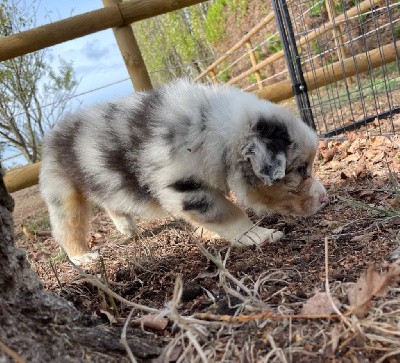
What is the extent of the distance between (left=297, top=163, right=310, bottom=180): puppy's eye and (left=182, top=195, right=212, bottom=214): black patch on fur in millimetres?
599

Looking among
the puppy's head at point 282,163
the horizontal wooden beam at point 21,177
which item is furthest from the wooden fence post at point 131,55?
the puppy's head at point 282,163

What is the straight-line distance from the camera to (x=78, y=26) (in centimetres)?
447

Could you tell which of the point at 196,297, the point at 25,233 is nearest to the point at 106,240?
the point at 25,233

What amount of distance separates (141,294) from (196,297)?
0.37m

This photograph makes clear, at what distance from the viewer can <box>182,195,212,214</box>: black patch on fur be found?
2898 millimetres

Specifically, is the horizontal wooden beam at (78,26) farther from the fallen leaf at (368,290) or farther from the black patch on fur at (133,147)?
the fallen leaf at (368,290)

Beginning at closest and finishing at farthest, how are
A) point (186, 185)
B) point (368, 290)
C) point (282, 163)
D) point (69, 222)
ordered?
point (368, 290) → point (282, 163) → point (186, 185) → point (69, 222)

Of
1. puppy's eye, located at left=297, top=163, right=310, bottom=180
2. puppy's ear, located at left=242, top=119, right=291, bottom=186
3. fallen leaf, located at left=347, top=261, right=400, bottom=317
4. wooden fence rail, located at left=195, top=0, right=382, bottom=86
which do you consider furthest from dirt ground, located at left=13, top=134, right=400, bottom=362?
wooden fence rail, located at left=195, top=0, right=382, bottom=86

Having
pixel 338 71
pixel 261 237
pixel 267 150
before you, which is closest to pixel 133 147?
pixel 267 150

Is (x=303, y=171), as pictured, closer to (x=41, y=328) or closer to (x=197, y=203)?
(x=197, y=203)

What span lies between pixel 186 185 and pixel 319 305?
163 cm

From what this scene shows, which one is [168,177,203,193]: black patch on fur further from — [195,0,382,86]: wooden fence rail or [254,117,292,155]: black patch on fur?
[195,0,382,86]: wooden fence rail

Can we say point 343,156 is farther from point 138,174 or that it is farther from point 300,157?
point 138,174

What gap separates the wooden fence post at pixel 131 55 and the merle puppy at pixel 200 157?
5.65 ft
